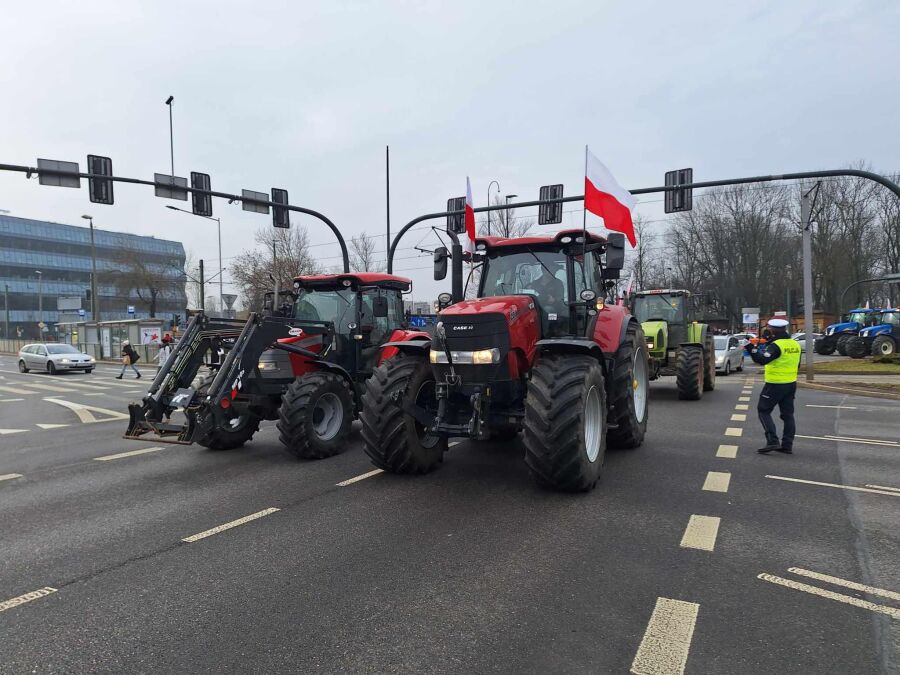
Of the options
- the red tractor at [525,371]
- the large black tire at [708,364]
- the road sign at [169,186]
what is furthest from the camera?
the road sign at [169,186]

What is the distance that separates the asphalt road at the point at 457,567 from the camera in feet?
9.76

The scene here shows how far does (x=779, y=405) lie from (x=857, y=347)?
78.1 feet

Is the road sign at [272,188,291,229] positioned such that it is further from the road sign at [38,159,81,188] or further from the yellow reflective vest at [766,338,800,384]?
the yellow reflective vest at [766,338,800,384]

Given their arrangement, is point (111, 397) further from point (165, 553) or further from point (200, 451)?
point (165, 553)

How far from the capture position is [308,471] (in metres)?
6.85

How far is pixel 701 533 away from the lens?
180 inches

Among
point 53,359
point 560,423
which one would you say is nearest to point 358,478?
point 560,423

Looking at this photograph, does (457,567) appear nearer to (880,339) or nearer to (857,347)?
(880,339)

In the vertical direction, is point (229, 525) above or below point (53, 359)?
below

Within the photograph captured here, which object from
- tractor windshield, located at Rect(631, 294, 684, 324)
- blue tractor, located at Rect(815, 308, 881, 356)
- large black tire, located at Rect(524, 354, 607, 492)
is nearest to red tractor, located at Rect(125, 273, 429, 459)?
large black tire, located at Rect(524, 354, 607, 492)

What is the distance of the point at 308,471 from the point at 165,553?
2523 mm

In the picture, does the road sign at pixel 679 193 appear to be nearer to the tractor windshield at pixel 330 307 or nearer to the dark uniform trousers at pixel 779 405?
the dark uniform trousers at pixel 779 405

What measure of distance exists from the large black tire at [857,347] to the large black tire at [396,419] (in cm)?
2766

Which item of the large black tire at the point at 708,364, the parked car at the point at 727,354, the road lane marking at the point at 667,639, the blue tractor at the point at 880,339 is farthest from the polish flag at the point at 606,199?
the blue tractor at the point at 880,339
